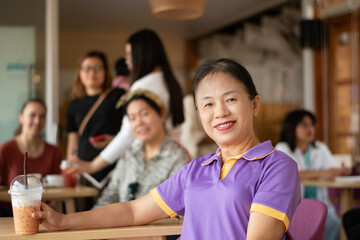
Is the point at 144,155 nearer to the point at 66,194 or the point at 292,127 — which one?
the point at 66,194

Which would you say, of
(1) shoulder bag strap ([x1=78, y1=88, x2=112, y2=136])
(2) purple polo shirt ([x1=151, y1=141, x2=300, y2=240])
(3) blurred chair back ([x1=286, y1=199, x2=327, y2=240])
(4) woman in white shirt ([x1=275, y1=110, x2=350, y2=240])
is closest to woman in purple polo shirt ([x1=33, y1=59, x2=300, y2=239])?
(2) purple polo shirt ([x1=151, y1=141, x2=300, y2=240])

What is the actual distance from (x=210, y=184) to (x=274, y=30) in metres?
6.64

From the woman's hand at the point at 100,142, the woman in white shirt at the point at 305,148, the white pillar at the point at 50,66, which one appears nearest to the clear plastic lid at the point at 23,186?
the woman's hand at the point at 100,142

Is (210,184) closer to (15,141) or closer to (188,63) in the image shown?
(15,141)

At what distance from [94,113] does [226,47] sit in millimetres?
5711

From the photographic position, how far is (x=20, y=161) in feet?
10.2

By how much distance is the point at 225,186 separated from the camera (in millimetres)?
1303

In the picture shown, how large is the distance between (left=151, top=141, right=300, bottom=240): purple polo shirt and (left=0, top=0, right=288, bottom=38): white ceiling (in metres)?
5.68

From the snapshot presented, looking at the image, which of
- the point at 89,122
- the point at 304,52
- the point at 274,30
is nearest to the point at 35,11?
the point at 89,122

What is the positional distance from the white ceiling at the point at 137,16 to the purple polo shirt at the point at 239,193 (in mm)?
5682

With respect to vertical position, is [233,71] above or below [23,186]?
above

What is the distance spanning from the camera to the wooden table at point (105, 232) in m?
1.34

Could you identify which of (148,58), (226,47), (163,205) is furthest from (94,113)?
(226,47)

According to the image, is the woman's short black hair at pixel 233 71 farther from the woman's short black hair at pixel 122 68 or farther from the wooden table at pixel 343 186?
the woman's short black hair at pixel 122 68
